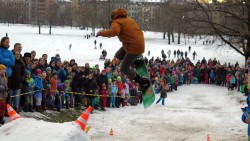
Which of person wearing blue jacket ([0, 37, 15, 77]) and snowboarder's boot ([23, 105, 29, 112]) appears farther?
snowboarder's boot ([23, 105, 29, 112])

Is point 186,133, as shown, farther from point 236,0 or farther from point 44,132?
point 236,0

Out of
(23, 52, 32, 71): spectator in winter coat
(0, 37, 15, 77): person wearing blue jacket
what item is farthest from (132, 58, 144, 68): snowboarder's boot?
(23, 52, 32, 71): spectator in winter coat

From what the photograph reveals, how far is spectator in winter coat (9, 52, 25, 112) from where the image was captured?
9.89 m

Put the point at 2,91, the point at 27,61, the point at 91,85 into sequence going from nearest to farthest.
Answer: the point at 2,91 < the point at 27,61 < the point at 91,85

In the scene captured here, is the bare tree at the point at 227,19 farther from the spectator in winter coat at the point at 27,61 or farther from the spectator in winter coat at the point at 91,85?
the spectator in winter coat at the point at 27,61

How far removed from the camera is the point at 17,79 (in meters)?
9.96

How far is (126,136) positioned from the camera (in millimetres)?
11500

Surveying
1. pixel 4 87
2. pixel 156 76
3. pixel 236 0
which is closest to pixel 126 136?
pixel 4 87

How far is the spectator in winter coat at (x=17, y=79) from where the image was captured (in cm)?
989

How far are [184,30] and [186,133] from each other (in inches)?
484

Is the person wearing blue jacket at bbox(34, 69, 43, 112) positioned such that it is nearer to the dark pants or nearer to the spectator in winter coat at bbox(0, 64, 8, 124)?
the spectator in winter coat at bbox(0, 64, 8, 124)

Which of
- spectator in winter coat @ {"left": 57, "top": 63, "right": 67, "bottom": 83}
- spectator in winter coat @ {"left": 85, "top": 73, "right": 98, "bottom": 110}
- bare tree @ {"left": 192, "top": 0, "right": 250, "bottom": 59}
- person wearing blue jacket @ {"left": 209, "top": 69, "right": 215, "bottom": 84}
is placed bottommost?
person wearing blue jacket @ {"left": 209, "top": 69, "right": 215, "bottom": 84}

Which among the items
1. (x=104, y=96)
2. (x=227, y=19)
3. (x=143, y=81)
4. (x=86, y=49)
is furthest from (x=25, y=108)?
Result: (x=86, y=49)

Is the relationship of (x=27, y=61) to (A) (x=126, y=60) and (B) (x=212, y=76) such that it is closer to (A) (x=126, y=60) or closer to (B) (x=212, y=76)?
(A) (x=126, y=60)
